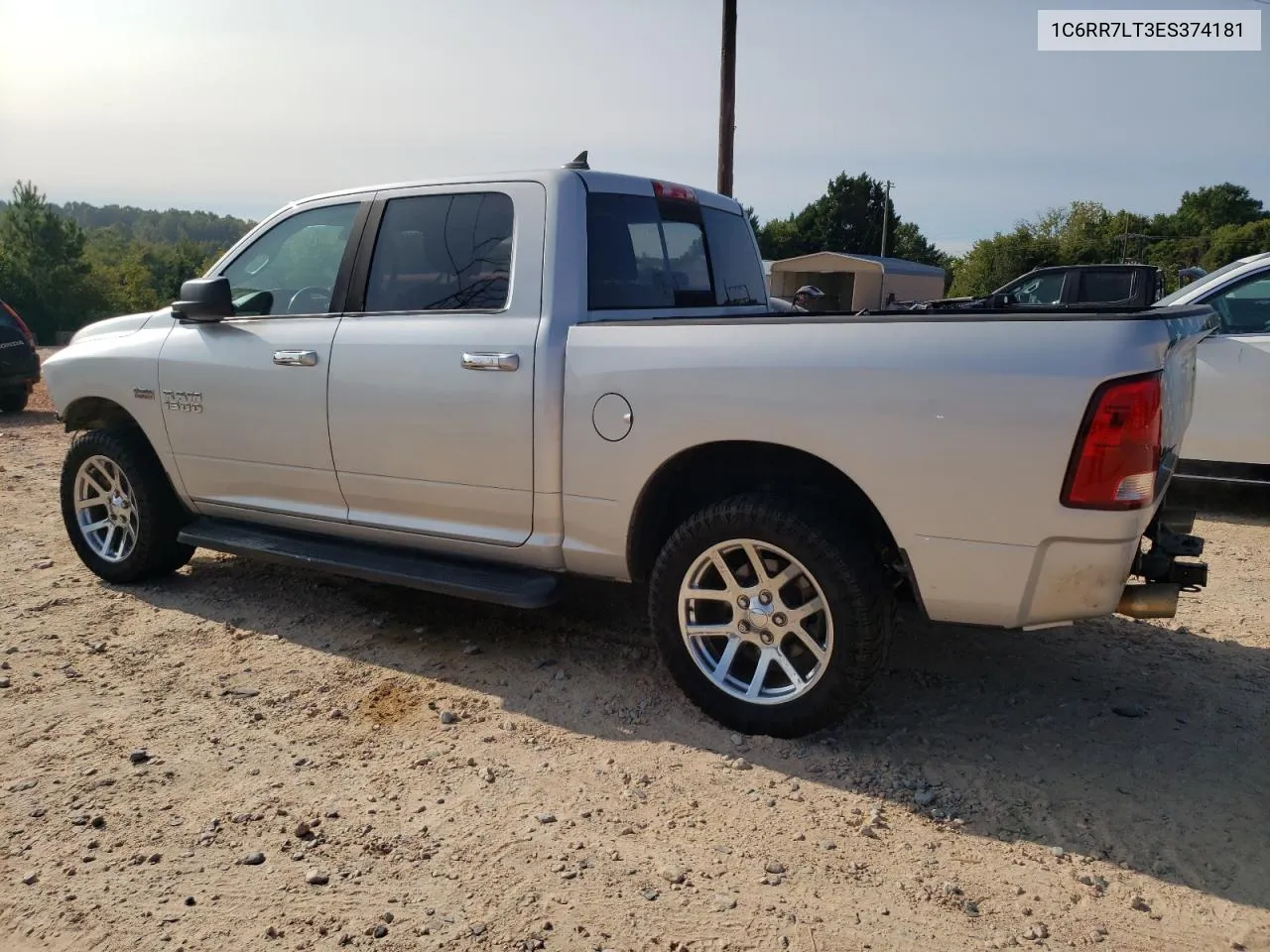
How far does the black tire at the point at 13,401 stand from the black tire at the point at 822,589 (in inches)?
446

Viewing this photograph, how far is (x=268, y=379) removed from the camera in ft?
A: 14.5

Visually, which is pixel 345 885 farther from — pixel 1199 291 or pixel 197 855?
pixel 1199 291

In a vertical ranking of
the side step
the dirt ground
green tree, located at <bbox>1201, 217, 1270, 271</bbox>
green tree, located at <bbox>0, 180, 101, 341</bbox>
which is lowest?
the dirt ground

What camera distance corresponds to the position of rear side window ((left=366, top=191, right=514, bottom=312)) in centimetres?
397

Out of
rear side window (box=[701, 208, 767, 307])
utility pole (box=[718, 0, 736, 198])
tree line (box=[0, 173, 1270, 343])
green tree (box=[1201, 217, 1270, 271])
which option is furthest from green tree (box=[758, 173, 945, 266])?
rear side window (box=[701, 208, 767, 307])

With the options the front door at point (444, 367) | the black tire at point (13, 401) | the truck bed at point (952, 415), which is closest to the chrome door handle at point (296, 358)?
the front door at point (444, 367)

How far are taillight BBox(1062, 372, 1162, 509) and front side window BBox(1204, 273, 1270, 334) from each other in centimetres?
455

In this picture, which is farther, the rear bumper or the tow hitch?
the tow hitch

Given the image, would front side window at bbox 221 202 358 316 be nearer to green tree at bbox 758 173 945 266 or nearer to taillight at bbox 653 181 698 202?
taillight at bbox 653 181 698 202

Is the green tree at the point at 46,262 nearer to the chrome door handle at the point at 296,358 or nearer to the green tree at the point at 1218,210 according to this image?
the chrome door handle at the point at 296,358

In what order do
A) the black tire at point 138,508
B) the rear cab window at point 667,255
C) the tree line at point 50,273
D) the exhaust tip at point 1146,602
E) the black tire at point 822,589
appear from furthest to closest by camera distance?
the tree line at point 50,273 → the black tire at point 138,508 → the rear cab window at point 667,255 → the black tire at point 822,589 → the exhaust tip at point 1146,602

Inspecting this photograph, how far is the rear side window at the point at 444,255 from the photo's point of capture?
397 centimetres

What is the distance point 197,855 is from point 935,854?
7.02ft

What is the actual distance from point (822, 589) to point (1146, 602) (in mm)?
1016
